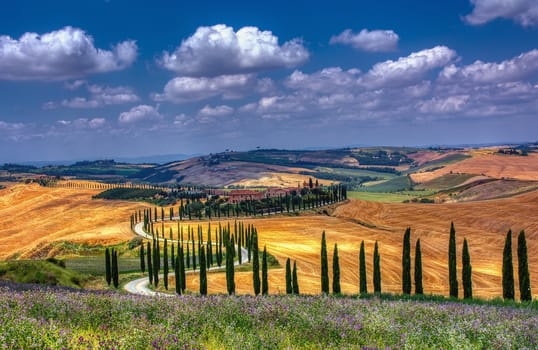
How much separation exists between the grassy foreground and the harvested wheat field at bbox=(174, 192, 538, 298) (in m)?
66.7

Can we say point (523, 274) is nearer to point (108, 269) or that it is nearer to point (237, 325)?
point (237, 325)

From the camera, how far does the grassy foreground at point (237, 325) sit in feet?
27.7

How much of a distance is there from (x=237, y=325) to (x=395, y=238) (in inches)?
5422

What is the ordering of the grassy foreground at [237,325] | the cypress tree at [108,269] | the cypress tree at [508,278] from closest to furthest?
the grassy foreground at [237,325], the cypress tree at [508,278], the cypress tree at [108,269]

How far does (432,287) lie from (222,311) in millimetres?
80896

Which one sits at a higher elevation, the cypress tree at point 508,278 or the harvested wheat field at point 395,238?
the cypress tree at point 508,278

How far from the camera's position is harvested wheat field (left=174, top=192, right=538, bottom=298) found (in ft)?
291

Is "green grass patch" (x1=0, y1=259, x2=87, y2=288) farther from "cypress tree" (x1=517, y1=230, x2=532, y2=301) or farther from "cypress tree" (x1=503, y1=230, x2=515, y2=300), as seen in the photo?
"cypress tree" (x1=517, y1=230, x2=532, y2=301)

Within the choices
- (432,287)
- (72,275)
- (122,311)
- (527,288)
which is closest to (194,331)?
(122,311)

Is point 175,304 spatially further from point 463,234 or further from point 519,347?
point 463,234

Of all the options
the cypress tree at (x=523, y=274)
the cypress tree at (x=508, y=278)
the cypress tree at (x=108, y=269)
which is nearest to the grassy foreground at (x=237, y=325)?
the cypress tree at (x=508, y=278)

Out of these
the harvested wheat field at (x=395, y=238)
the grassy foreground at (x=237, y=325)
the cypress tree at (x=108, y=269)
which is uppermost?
the grassy foreground at (x=237, y=325)

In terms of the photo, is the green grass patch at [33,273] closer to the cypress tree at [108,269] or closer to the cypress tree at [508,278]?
the cypress tree at [108,269]

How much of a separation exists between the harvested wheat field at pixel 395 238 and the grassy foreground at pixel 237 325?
2627 inches
